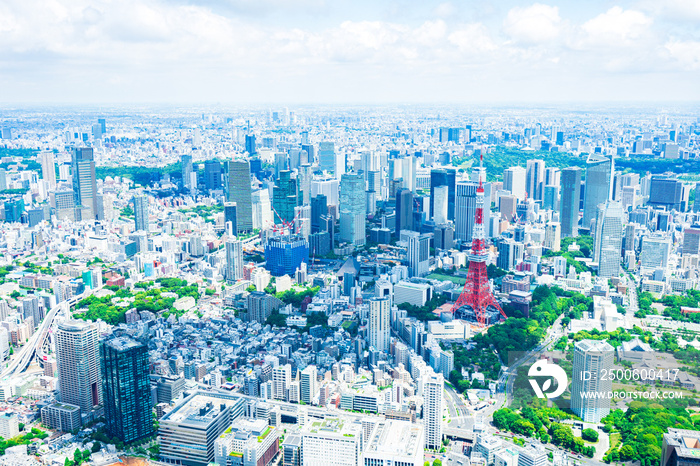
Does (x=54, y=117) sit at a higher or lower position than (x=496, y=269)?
higher

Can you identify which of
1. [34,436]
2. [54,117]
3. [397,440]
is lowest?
[34,436]

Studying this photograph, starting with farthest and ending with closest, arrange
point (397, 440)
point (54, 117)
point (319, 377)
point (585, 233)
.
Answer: point (54, 117) → point (585, 233) → point (319, 377) → point (397, 440)

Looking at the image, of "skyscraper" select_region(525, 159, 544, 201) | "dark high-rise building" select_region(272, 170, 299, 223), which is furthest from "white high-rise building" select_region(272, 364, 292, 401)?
"skyscraper" select_region(525, 159, 544, 201)

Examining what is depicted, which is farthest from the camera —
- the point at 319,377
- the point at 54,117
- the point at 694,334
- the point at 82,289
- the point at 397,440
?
the point at 54,117

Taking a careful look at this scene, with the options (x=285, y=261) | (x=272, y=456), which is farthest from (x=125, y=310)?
(x=272, y=456)

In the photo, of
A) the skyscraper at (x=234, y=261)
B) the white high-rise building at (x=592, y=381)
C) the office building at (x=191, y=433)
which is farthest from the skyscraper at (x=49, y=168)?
the white high-rise building at (x=592, y=381)

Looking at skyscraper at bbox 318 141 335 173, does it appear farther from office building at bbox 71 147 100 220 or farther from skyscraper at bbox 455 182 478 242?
office building at bbox 71 147 100 220

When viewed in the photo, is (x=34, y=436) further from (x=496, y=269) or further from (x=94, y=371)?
(x=496, y=269)
